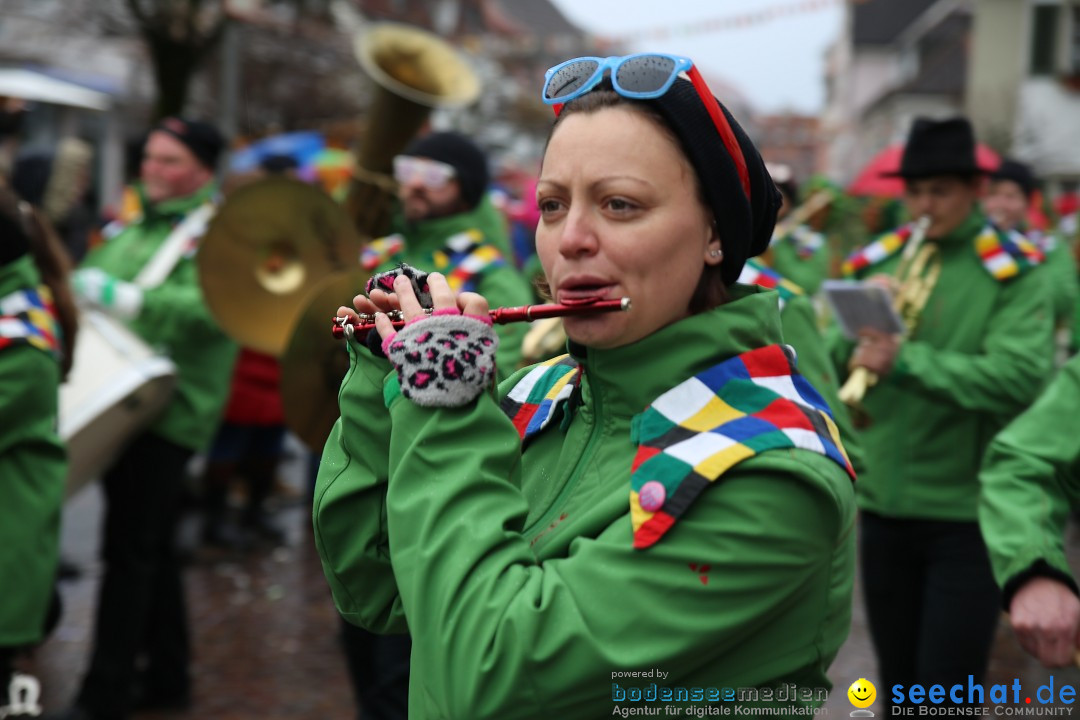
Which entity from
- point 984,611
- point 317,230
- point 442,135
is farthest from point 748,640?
point 317,230

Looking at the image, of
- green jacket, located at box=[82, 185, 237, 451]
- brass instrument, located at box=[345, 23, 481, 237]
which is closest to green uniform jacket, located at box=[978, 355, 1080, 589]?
green jacket, located at box=[82, 185, 237, 451]

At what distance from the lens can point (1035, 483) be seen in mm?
2895

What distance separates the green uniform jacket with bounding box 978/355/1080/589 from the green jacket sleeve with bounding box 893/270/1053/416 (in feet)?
3.44

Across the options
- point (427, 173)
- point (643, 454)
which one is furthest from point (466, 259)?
point (643, 454)

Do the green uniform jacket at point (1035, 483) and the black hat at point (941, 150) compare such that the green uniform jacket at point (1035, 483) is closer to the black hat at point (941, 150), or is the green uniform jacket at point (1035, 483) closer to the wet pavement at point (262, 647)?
the black hat at point (941, 150)

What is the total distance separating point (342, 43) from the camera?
80.5 ft

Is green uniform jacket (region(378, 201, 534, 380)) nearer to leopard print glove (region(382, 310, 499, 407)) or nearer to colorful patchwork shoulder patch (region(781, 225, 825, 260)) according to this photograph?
leopard print glove (region(382, 310, 499, 407))

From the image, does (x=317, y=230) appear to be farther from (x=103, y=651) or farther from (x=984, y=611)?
(x=984, y=611)

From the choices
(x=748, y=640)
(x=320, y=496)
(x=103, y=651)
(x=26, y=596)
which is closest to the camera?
(x=748, y=640)

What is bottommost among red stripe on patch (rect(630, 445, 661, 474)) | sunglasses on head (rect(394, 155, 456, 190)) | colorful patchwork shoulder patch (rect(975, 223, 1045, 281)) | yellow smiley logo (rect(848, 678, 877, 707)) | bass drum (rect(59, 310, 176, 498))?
bass drum (rect(59, 310, 176, 498))

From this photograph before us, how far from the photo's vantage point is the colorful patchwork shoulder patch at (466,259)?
4.62m

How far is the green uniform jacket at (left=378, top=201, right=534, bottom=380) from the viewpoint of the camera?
180 inches

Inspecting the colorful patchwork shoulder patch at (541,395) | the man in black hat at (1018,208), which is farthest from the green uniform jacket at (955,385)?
the man in black hat at (1018,208)

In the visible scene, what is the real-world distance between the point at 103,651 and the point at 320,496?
3177 mm
